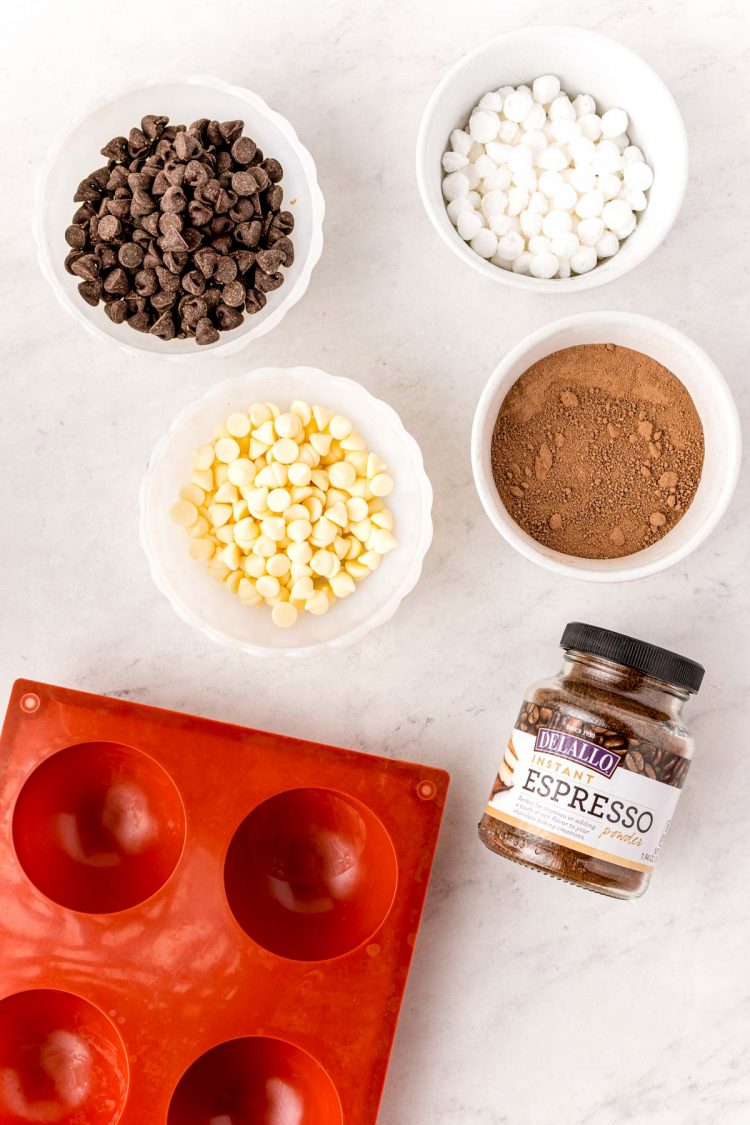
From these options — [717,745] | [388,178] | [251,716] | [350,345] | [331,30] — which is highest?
[331,30]

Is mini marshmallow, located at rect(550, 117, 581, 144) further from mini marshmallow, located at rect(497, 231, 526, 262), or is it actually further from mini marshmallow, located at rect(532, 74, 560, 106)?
mini marshmallow, located at rect(497, 231, 526, 262)

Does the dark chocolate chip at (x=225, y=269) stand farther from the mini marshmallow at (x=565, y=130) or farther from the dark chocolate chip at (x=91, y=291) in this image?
the mini marshmallow at (x=565, y=130)

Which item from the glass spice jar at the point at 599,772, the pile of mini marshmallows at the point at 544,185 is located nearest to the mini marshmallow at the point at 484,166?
the pile of mini marshmallows at the point at 544,185

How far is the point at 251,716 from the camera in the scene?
48.8 inches

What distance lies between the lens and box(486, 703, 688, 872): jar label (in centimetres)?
99

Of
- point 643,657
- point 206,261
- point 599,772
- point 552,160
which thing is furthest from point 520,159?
point 599,772

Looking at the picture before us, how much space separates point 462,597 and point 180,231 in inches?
23.5

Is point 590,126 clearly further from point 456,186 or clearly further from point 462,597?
point 462,597

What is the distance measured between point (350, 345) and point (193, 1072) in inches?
39.2

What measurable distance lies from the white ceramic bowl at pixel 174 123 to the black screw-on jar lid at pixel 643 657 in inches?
22.5

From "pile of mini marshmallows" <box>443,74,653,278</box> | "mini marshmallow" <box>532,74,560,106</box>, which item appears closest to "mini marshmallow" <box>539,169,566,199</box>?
"pile of mini marshmallows" <box>443,74,653,278</box>

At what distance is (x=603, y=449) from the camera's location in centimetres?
113

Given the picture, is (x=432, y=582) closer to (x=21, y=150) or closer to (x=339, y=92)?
(x=339, y=92)

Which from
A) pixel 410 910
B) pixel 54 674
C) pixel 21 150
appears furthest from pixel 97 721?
pixel 21 150
